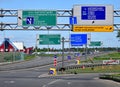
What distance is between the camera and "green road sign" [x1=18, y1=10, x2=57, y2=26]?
151 ft

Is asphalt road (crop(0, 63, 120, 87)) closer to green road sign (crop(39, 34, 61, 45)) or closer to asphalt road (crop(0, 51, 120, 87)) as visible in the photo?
asphalt road (crop(0, 51, 120, 87))

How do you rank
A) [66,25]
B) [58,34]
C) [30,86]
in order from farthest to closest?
1. [58,34]
2. [66,25]
3. [30,86]

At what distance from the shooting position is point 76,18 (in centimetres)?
4469

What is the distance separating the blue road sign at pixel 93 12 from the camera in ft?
145

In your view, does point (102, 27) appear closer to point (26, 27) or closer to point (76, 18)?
point (76, 18)

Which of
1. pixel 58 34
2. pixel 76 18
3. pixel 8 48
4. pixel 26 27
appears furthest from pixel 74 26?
pixel 8 48

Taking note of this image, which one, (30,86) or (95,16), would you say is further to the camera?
(95,16)

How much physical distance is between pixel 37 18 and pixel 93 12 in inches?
221

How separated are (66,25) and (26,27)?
158 inches

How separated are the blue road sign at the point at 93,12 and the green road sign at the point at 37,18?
10.4ft

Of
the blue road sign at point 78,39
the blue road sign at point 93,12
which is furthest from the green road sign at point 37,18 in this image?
the blue road sign at point 78,39

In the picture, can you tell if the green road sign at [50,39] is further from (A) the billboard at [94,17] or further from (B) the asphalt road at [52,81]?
(A) the billboard at [94,17]

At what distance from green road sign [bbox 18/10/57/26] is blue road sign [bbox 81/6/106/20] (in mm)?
3168

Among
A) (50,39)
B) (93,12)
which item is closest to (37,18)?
(93,12)
